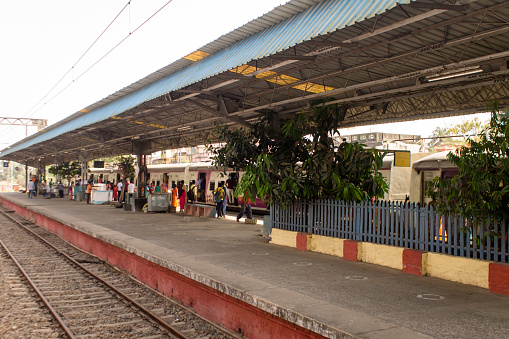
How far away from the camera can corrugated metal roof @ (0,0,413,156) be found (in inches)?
261

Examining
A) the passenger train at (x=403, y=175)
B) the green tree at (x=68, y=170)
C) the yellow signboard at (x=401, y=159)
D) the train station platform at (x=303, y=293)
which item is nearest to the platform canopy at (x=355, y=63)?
the yellow signboard at (x=401, y=159)

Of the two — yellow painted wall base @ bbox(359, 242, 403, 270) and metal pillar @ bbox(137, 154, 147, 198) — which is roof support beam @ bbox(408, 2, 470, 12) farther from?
metal pillar @ bbox(137, 154, 147, 198)

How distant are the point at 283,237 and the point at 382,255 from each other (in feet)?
9.67

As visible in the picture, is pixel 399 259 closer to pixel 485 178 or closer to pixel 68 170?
pixel 485 178

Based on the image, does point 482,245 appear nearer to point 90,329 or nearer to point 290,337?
point 290,337

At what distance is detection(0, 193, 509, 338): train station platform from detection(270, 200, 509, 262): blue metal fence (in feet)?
1.84

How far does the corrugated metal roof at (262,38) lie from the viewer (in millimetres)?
6640

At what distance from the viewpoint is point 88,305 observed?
7.59 metres

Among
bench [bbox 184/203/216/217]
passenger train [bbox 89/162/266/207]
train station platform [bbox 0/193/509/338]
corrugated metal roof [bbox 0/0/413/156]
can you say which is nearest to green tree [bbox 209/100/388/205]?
train station platform [bbox 0/193/509/338]

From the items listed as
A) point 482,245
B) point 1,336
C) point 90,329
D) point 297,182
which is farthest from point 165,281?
point 482,245

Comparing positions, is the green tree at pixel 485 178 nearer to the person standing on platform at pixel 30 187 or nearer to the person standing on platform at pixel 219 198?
the person standing on platform at pixel 219 198

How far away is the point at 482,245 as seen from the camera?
6527 millimetres

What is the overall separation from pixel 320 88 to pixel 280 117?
134cm

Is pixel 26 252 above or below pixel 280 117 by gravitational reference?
below
